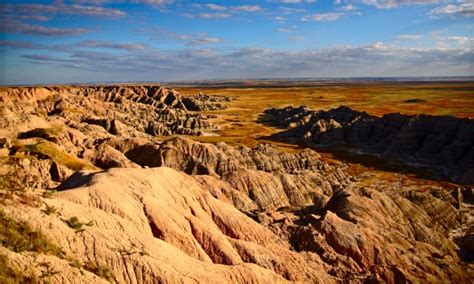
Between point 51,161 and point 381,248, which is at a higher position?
point 51,161

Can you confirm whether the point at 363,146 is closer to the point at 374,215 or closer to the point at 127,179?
the point at 374,215

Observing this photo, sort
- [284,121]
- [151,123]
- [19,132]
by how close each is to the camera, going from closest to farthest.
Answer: [19,132], [151,123], [284,121]

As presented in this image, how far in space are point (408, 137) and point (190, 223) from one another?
67268 millimetres

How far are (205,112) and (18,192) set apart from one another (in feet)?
470

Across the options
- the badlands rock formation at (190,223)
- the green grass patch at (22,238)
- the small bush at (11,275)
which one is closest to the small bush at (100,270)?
the badlands rock formation at (190,223)

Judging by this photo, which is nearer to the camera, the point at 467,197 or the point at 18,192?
the point at 18,192

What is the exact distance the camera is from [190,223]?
19.0 metres

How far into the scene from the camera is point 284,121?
395 ft

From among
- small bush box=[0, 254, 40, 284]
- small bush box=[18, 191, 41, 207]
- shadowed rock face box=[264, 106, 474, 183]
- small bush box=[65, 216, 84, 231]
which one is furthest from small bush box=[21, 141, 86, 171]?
shadowed rock face box=[264, 106, 474, 183]

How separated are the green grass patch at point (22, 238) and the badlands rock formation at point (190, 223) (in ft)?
0.11

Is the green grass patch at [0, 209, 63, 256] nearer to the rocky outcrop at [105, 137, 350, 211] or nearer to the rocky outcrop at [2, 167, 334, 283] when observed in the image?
the rocky outcrop at [2, 167, 334, 283]

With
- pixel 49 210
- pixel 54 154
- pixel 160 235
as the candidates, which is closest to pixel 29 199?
pixel 49 210

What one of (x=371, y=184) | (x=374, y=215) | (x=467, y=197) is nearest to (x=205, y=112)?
(x=371, y=184)

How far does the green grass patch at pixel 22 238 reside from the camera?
38.3 ft
